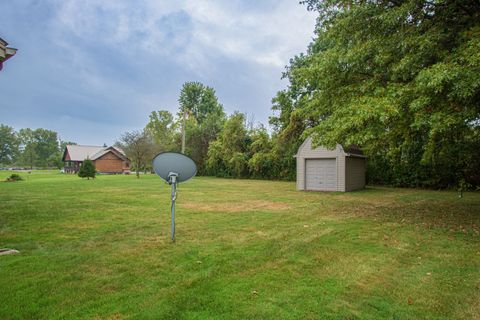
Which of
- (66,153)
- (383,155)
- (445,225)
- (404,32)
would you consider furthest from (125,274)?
(66,153)

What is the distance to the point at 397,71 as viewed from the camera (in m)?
6.58

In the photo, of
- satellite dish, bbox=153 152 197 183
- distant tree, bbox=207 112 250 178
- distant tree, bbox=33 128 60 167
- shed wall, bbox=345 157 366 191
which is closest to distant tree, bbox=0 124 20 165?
distant tree, bbox=33 128 60 167

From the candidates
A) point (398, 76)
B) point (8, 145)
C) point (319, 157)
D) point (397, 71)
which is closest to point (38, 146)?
point (8, 145)

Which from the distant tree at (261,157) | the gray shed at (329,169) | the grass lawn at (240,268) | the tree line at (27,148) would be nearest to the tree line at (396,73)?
the grass lawn at (240,268)

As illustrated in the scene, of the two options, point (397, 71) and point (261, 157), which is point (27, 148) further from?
point (397, 71)

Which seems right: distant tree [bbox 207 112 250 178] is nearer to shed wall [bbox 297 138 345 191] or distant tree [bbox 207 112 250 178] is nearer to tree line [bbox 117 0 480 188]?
shed wall [bbox 297 138 345 191]

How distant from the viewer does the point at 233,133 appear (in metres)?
28.3

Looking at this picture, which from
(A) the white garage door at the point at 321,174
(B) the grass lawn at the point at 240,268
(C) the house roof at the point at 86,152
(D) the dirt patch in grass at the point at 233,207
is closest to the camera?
(B) the grass lawn at the point at 240,268

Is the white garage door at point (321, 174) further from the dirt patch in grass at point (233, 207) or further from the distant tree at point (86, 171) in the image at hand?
the distant tree at point (86, 171)

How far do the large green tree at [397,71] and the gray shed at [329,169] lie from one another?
246 inches

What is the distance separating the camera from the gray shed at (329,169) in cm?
1527

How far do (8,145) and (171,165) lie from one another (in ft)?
289

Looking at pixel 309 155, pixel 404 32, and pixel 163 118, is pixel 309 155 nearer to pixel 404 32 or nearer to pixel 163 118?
pixel 404 32

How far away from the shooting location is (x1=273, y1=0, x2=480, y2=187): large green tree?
18.0 feet
